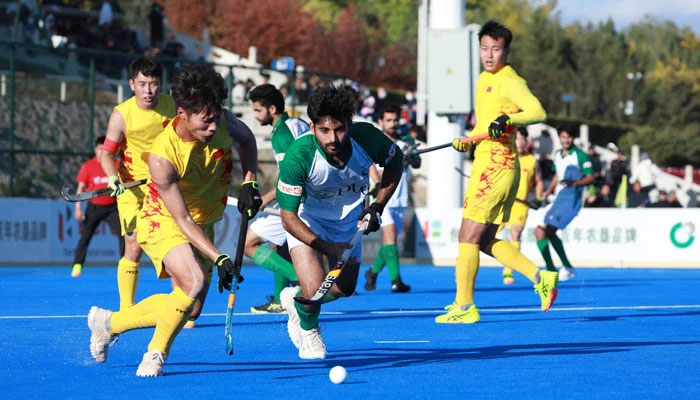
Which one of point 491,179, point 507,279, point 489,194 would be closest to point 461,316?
point 489,194

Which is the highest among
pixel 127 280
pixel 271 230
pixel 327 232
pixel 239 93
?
pixel 239 93

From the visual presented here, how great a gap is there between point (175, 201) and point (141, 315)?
2.47 ft

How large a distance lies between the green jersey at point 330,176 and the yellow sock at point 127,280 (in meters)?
2.53

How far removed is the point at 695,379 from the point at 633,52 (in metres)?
78.4

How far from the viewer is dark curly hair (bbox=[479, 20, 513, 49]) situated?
32.9 ft

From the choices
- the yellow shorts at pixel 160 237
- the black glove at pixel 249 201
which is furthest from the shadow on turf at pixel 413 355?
the black glove at pixel 249 201

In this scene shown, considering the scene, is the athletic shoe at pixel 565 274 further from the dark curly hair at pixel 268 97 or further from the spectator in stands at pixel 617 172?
the spectator in stands at pixel 617 172

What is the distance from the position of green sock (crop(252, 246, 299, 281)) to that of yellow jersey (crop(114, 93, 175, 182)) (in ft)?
5.31

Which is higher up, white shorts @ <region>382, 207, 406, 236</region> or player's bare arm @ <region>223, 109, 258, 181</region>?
player's bare arm @ <region>223, 109, 258, 181</region>

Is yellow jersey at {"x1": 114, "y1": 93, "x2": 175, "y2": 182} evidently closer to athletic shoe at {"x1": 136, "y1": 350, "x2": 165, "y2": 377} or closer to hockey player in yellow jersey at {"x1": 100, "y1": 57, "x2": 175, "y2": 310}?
hockey player in yellow jersey at {"x1": 100, "y1": 57, "x2": 175, "y2": 310}

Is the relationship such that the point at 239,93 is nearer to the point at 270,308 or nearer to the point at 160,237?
the point at 270,308

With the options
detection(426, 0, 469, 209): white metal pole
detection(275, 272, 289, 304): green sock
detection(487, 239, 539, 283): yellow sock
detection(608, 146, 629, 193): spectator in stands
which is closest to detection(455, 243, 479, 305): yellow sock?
detection(487, 239, 539, 283): yellow sock

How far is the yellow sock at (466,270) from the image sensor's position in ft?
33.4

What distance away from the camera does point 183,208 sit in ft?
22.5
